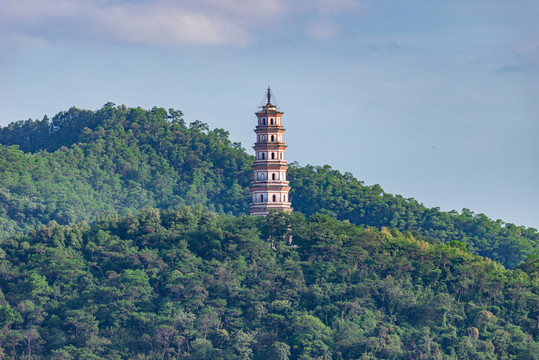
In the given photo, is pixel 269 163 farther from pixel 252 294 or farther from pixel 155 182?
pixel 155 182

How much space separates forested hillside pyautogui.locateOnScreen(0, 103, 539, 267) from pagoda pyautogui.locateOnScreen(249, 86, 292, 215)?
22003mm

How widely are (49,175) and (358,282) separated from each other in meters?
41.3

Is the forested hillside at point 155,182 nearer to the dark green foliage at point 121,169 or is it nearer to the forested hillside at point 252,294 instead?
the dark green foliage at point 121,169

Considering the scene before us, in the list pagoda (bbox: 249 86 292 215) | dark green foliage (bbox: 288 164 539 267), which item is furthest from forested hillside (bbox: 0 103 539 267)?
pagoda (bbox: 249 86 292 215)

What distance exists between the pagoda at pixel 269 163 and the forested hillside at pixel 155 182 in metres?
22.0

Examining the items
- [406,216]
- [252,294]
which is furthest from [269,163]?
[406,216]

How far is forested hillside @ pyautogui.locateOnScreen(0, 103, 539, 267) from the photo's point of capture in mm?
100438

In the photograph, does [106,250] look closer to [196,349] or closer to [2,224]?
[196,349]

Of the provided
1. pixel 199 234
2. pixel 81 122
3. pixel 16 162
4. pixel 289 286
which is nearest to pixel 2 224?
pixel 16 162

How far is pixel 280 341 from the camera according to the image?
66.6 m

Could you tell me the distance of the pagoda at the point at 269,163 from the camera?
246ft

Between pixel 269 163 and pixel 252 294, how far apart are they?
9207mm

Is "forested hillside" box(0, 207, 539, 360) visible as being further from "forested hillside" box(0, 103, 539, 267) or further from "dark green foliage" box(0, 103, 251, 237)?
"dark green foliage" box(0, 103, 251, 237)

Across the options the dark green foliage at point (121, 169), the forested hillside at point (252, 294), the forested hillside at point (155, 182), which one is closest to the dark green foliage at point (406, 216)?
the forested hillside at point (155, 182)
